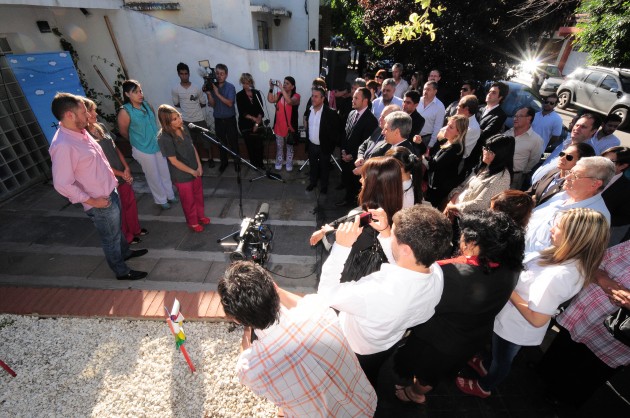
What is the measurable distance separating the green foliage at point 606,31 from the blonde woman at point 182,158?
516 centimetres

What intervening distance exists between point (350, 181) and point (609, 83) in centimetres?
1289

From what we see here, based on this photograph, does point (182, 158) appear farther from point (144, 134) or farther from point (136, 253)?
point (136, 253)

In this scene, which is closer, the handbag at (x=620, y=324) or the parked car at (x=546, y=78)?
the handbag at (x=620, y=324)

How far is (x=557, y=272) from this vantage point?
1812 millimetres

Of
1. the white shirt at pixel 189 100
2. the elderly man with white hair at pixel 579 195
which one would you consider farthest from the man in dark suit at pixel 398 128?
the white shirt at pixel 189 100

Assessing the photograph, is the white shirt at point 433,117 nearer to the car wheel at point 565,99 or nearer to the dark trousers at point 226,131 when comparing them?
the dark trousers at point 226,131

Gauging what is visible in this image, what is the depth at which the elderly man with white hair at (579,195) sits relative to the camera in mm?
2324

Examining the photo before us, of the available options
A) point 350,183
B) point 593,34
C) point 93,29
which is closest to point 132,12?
point 93,29

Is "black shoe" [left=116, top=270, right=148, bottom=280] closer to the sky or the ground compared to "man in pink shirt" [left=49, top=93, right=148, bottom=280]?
closer to the ground

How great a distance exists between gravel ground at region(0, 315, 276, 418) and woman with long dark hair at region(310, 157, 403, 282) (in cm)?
145

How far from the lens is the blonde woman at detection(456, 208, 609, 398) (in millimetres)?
1778

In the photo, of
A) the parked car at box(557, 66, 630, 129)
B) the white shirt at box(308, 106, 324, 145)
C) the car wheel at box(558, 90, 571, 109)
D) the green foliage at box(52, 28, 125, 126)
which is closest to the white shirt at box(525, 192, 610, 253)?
the white shirt at box(308, 106, 324, 145)

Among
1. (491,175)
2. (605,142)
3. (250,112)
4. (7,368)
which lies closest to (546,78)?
(605,142)

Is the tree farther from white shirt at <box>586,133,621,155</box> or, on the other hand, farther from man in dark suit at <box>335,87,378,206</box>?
white shirt at <box>586,133,621,155</box>
